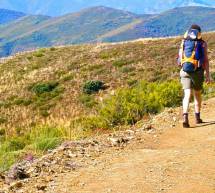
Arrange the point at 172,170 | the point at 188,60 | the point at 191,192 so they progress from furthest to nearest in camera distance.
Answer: the point at 188,60
the point at 172,170
the point at 191,192

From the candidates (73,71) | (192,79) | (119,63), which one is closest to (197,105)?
(192,79)

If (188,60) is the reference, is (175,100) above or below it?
below

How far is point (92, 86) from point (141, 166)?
2805 centimetres

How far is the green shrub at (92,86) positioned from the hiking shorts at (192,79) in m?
24.2

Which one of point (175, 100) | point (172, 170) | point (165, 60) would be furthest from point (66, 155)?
point (165, 60)

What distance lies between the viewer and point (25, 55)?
53812 millimetres

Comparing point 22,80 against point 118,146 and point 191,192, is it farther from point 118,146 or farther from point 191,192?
point 191,192

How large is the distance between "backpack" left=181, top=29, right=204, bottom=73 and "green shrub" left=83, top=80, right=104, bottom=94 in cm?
2446

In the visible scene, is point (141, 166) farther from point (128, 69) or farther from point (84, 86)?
point (128, 69)

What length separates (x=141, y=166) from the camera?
8.22 metres

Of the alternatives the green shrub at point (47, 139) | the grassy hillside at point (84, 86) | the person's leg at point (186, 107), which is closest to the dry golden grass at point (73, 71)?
the grassy hillside at point (84, 86)

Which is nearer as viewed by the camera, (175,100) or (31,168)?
(31,168)

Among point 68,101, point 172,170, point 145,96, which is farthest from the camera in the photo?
point 68,101

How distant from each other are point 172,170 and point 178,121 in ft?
13.8
